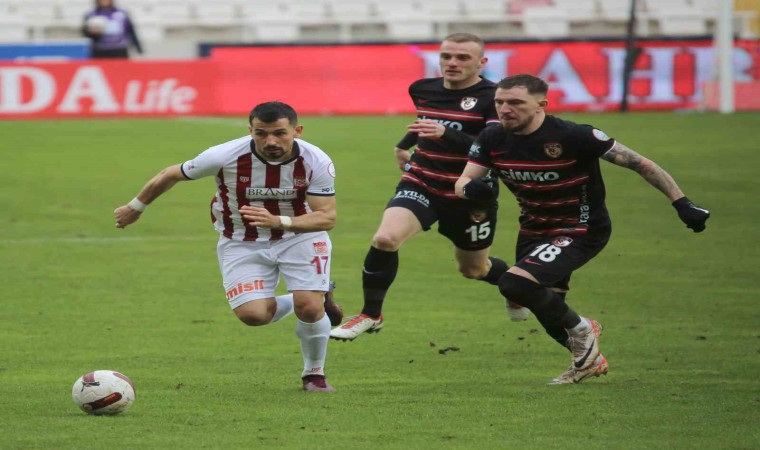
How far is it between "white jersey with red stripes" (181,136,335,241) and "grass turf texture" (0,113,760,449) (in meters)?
1.12

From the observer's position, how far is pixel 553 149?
8.00m

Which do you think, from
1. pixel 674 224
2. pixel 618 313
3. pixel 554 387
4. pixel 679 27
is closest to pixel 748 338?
pixel 618 313

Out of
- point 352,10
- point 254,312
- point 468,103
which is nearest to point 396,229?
point 468,103

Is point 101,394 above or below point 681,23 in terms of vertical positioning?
above

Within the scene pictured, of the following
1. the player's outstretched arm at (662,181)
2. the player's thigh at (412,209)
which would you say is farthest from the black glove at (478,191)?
the player's thigh at (412,209)

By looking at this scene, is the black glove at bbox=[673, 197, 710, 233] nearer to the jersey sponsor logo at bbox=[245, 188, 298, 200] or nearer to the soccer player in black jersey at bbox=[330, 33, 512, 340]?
the soccer player in black jersey at bbox=[330, 33, 512, 340]

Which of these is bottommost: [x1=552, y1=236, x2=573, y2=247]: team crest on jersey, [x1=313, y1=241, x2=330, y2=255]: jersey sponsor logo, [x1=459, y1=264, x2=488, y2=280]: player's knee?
[x1=459, y1=264, x2=488, y2=280]: player's knee

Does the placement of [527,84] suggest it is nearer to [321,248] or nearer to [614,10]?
[321,248]

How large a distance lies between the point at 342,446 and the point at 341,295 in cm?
565

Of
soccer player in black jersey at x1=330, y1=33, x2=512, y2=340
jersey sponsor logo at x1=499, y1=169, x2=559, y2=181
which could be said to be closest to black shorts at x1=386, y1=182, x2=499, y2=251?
soccer player in black jersey at x1=330, y1=33, x2=512, y2=340

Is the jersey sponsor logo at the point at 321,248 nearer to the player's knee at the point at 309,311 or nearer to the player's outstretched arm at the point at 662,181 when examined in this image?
the player's knee at the point at 309,311

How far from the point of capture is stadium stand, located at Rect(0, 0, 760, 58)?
3444 cm

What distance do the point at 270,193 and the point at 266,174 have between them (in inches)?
4.6

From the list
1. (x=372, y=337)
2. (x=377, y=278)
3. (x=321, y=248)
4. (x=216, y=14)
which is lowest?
(x=216, y=14)
